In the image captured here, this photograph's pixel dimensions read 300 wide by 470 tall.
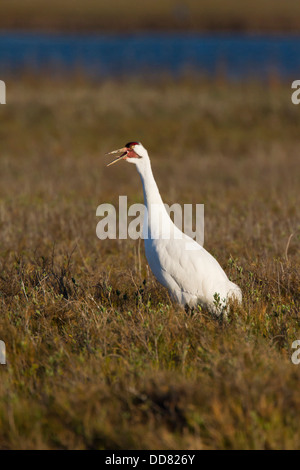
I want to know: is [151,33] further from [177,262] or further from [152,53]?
[177,262]

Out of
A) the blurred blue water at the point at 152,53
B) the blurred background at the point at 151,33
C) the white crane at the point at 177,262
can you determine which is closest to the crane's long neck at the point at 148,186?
the white crane at the point at 177,262

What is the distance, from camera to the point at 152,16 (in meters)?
47.2

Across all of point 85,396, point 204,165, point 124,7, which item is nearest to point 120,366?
point 85,396

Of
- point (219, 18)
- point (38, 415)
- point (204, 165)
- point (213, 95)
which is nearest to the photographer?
point (38, 415)

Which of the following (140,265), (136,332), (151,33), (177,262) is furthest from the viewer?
(151,33)

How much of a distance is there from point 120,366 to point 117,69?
2167 centimetres

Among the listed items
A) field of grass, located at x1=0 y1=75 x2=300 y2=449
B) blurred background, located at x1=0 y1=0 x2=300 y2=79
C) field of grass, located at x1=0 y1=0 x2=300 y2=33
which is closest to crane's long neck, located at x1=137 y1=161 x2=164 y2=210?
field of grass, located at x1=0 y1=75 x2=300 y2=449

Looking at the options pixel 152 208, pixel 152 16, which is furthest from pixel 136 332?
pixel 152 16

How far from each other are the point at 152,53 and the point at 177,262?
93.2 feet

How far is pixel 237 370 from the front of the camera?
156 inches

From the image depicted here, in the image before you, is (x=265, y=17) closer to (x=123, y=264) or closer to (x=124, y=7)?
(x=124, y=7)

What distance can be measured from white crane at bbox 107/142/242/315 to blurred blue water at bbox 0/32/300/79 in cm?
1697

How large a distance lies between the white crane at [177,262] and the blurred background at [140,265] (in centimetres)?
18

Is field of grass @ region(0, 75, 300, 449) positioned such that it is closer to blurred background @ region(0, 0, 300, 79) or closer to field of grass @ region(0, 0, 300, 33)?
blurred background @ region(0, 0, 300, 79)
